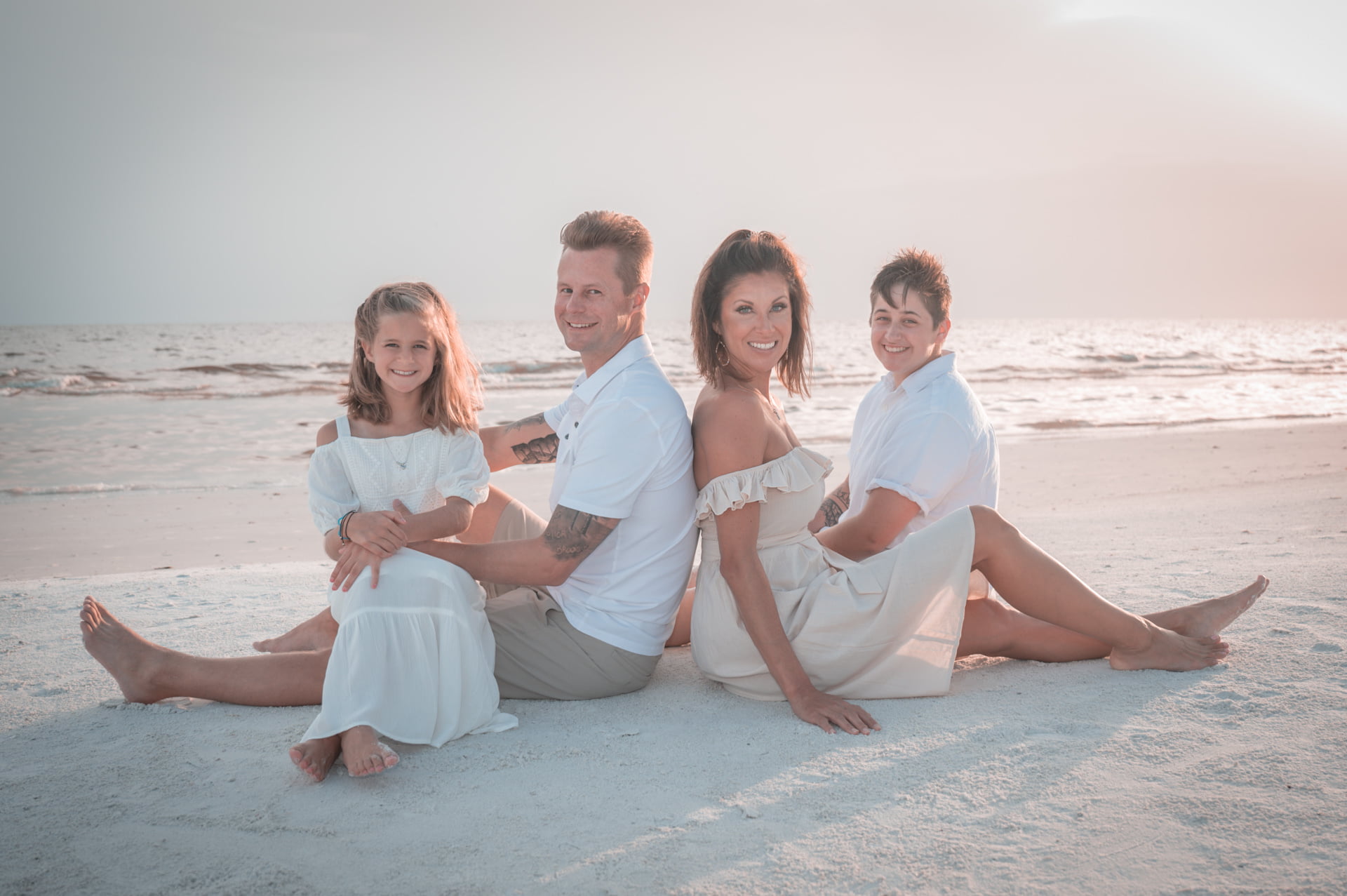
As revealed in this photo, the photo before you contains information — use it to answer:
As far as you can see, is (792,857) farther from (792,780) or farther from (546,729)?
(546,729)

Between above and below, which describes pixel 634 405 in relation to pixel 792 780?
above

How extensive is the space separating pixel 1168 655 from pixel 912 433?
1263 millimetres

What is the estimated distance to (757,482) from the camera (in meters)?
3.04

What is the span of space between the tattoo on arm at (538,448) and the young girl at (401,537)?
385mm

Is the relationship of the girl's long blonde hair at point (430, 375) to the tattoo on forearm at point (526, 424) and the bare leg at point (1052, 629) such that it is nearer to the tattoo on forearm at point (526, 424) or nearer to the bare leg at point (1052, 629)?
the tattoo on forearm at point (526, 424)

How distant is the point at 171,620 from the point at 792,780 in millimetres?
3427

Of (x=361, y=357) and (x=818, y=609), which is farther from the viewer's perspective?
(x=361, y=357)

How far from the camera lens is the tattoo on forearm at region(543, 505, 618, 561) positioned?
3045 millimetres

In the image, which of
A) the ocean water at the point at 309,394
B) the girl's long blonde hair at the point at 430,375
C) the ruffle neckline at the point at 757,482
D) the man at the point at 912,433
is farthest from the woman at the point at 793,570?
the ocean water at the point at 309,394

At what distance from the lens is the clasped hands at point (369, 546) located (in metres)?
2.93

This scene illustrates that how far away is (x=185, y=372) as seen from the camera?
25.3 meters

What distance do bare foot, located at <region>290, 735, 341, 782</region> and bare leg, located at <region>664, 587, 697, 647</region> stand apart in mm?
1461

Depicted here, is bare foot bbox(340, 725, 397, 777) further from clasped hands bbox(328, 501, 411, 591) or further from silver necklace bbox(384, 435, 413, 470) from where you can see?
silver necklace bbox(384, 435, 413, 470)

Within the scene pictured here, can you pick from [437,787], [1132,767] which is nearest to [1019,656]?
[1132,767]
